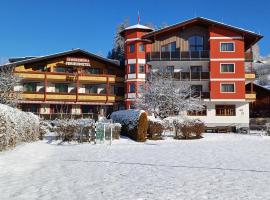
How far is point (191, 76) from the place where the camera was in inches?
→ 1689

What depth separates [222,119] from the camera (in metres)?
43.1

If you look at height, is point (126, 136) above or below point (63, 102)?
below

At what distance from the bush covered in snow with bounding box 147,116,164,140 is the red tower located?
19400 millimetres

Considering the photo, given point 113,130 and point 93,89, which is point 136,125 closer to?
point 113,130

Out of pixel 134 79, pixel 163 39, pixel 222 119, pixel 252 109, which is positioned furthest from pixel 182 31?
pixel 252 109

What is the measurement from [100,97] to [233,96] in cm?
1725

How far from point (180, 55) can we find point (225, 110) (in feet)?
29.7

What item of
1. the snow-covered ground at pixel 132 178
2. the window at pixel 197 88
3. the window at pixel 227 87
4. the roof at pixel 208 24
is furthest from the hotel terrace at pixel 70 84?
the snow-covered ground at pixel 132 178

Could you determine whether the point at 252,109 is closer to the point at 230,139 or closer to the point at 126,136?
the point at 230,139

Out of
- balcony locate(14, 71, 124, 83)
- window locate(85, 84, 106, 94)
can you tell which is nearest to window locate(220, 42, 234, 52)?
balcony locate(14, 71, 124, 83)

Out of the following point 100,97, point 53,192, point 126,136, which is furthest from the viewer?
point 100,97

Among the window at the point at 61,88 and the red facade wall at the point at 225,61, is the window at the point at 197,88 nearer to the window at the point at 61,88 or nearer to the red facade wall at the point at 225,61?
the red facade wall at the point at 225,61

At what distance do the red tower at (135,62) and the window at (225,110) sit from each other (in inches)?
407

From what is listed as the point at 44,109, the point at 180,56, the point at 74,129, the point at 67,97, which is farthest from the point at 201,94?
the point at 74,129
